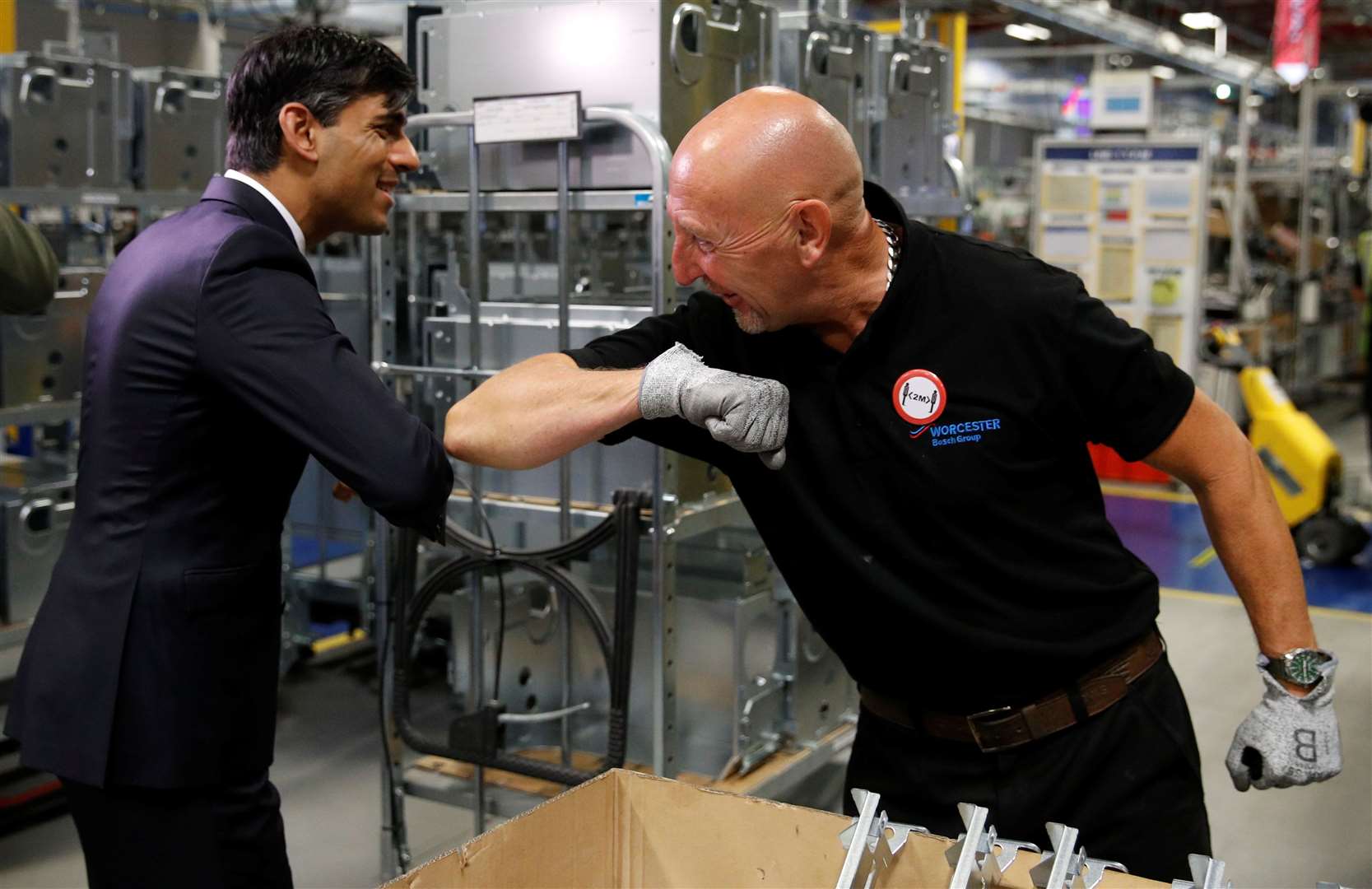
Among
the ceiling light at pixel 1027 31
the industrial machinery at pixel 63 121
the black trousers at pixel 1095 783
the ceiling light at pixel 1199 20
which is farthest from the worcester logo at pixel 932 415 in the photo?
the ceiling light at pixel 1199 20

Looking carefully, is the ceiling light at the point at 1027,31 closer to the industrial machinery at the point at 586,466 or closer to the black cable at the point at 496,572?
the industrial machinery at the point at 586,466

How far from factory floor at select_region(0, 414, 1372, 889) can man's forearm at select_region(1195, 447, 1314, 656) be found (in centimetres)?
200

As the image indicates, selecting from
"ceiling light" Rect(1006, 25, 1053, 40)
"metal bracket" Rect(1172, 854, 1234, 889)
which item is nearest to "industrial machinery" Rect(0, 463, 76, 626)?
"metal bracket" Rect(1172, 854, 1234, 889)

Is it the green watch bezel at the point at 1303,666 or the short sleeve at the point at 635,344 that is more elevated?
the short sleeve at the point at 635,344

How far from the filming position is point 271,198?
2047mm

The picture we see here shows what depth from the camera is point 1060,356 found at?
1.84 meters

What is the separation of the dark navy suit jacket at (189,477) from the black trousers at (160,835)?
5 cm

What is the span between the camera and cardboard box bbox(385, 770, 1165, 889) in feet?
4.53

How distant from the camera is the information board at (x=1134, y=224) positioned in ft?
28.7

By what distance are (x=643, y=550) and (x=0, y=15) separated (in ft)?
11.9

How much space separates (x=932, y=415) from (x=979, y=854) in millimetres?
678

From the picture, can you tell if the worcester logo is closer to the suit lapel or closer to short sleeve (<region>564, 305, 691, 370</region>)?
short sleeve (<region>564, 305, 691, 370</region>)

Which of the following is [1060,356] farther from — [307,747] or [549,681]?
[307,747]

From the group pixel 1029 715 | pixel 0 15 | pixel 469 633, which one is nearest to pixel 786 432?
pixel 1029 715
